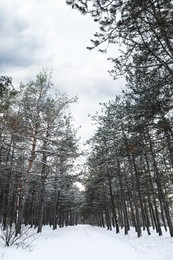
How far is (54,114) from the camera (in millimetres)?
14922

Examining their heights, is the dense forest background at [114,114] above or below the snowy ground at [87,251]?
above

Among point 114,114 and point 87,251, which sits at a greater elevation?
point 114,114

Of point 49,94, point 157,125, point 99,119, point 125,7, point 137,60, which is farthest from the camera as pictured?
point 99,119

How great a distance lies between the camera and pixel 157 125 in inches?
362

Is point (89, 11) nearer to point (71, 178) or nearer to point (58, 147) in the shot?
point (58, 147)

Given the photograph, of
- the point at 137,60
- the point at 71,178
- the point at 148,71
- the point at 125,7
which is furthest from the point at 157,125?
the point at 71,178

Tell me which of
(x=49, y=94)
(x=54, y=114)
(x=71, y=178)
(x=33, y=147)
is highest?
(x=49, y=94)

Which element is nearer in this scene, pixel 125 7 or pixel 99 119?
pixel 125 7

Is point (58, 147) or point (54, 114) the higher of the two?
point (54, 114)

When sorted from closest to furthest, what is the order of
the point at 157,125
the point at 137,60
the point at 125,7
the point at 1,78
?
the point at 125,7, the point at 137,60, the point at 157,125, the point at 1,78

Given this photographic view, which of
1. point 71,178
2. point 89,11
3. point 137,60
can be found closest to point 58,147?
point 71,178

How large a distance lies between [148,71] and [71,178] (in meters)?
11.2

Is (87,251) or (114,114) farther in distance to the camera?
(114,114)

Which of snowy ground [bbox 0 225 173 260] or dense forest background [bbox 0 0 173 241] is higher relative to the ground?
dense forest background [bbox 0 0 173 241]
